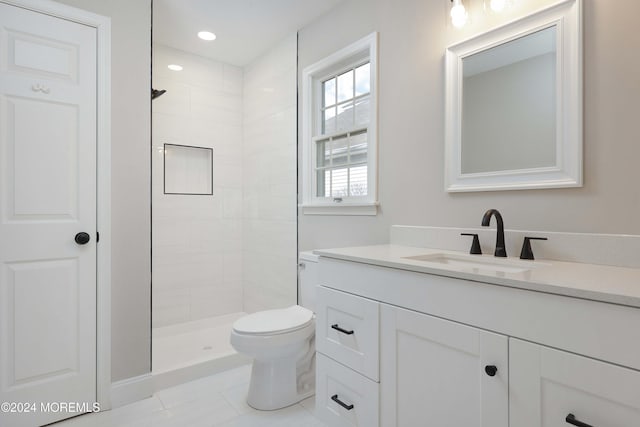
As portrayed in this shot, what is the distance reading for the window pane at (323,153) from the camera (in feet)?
8.23

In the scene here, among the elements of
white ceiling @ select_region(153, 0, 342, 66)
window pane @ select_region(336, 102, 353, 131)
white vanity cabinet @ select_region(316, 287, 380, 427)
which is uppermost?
white ceiling @ select_region(153, 0, 342, 66)

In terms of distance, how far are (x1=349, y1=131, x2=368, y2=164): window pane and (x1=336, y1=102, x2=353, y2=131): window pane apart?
0.09 m

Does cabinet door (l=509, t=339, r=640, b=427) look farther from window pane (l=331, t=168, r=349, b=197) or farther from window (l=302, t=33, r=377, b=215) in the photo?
window pane (l=331, t=168, r=349, b=197)

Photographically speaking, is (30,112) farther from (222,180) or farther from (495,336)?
(495,336)

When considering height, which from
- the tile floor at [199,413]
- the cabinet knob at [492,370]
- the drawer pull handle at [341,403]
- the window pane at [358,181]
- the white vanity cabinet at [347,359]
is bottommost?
the tile floor at [199,413]

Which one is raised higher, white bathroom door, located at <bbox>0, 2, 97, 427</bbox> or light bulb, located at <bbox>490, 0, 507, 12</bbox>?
light bulb, located at <bbox>490, 0, 507, 12</bbox>

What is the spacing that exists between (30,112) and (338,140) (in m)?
1.74

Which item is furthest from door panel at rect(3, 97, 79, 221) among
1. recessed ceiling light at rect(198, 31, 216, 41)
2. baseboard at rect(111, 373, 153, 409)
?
recessed ceiling light at rect(198, 31, 216, 41)

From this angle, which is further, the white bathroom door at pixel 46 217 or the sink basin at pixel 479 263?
the white bathroom door at pixel 46 217

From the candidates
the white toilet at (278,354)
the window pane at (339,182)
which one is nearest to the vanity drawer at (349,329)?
the white toilet at (278,354)

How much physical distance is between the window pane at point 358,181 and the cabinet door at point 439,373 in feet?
3.35

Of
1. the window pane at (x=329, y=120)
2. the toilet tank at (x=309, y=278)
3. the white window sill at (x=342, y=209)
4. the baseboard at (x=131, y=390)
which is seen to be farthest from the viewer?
the window pane at (x=329, y=120)

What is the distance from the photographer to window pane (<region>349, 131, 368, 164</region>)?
2229 millimetres

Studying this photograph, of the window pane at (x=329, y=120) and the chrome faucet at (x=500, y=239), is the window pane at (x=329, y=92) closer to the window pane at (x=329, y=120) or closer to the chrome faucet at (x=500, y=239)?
the window pane at (x=329, y=120)
